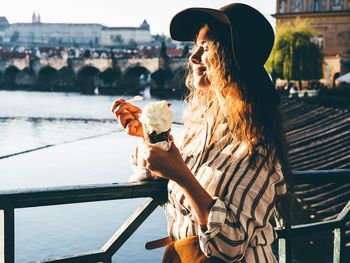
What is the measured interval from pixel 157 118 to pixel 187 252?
34cm

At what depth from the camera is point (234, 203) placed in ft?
4.52

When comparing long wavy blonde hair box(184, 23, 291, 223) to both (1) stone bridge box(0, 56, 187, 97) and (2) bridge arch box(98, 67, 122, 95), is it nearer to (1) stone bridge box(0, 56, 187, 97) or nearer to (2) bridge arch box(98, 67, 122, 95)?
(1) stone bridge box(0, 56, 187, 97)

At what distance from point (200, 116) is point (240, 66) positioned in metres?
0.30

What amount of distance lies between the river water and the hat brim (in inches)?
346

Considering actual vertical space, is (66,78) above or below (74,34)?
below

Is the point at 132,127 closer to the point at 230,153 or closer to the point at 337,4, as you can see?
the point at 230,153

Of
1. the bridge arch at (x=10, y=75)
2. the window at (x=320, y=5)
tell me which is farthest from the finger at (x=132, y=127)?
the bridge arch at (x=10, y=75)

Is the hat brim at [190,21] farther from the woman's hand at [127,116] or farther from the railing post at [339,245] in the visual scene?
the railing post at [339,245]

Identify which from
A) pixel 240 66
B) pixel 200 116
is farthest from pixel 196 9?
pixel 200 116

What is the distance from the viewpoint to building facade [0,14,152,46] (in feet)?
413

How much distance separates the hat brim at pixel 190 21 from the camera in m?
1.53

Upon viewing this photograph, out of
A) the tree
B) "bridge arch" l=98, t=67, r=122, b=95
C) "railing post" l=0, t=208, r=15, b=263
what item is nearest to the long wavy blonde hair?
"railing post" l=0, t=208, r=15, b=263

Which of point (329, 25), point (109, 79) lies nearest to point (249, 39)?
point (329, 25)

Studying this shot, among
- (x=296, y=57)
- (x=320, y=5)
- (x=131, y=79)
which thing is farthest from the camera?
(x=131, y=79)
